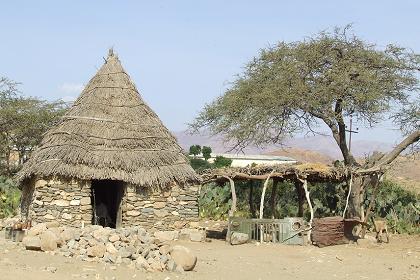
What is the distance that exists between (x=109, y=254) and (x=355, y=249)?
6.49 meters

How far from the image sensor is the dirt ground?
10555mm

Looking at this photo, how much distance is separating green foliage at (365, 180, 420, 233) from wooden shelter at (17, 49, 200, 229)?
676 cm

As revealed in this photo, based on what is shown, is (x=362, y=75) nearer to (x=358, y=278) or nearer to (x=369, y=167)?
(x=369, y=167)

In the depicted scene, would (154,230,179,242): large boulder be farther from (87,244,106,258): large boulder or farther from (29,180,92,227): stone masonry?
(87,244,106,258): large boulder

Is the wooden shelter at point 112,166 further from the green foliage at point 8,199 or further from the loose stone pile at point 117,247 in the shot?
the green foliage at point 8,199

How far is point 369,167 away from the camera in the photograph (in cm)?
1752

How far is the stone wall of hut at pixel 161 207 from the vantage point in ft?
52.7

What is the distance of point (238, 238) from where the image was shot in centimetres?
1552

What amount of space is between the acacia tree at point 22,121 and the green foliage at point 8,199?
637cm

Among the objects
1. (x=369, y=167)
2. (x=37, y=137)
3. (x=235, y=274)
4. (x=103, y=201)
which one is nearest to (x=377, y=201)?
(x=369, y=167)

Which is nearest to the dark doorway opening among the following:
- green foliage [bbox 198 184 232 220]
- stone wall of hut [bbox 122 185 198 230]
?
stone wall of hut [bbox 122 185 198 230]

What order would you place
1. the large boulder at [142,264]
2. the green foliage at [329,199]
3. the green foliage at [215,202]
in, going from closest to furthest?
1. the large boulder at [142,264]
2. the green foliage at [329,199]
3. the green foliage at [215,202]

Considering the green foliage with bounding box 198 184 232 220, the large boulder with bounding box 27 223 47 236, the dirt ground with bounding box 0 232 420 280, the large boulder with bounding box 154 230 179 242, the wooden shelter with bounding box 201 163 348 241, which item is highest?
the wooden shelter with bounding box 201 163 348 241

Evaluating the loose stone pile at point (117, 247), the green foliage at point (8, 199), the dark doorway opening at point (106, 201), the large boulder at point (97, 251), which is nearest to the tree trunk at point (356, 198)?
the dark doorway opening at point (106, 201)
